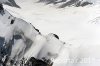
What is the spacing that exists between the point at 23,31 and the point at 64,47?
9.11 m

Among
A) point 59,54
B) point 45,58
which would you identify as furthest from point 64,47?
point 45,58

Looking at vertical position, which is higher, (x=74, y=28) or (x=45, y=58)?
(x=45, y=58)

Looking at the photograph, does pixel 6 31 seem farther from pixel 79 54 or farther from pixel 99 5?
pixel 99 5

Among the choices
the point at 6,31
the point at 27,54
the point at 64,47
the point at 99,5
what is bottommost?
the point at 99,5

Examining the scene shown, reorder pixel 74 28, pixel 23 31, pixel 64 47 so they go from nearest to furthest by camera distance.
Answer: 1. pixel 23 31
2. pixel 64 47
3. pixel 74 28

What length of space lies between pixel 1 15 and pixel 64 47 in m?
13.6

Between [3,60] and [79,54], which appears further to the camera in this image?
[79,54]

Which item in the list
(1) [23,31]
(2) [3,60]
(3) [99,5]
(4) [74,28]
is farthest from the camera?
(3) [99,5]

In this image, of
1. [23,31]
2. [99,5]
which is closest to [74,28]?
[99,5]

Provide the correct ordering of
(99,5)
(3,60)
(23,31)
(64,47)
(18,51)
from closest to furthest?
1. (3,60)
2. (18,51)
3. (23,31)
4. (64,47)
5. (99,5)

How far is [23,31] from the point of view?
4678 centimetres

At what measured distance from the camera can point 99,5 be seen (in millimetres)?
173000

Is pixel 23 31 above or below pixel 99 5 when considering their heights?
above

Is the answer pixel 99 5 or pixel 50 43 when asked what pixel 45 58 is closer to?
pixel 50 43
